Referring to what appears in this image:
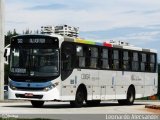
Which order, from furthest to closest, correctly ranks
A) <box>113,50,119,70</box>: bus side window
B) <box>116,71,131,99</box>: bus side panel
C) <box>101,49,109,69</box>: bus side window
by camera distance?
1. <box>116,71,131,99</box>: bus side panel
2. <box>113,50,119,70</box>: bus side window
3. <box>101,49,109,69</box>: bus side window

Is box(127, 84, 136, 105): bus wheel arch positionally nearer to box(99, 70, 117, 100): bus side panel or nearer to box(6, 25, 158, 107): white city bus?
box(6, 25, 158, 107): white city bus

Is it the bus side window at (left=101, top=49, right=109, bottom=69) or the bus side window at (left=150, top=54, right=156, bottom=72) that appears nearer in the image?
the bus side window at (left=101, top=49, right=109, bottom=69)

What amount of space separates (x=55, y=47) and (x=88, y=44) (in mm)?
2564

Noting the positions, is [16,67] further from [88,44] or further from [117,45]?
[117,45]

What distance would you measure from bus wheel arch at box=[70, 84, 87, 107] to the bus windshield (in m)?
2.00

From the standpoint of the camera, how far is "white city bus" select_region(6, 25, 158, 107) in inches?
1023

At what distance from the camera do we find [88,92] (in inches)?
1115

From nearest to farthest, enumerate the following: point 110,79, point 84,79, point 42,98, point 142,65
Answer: point 42,98, point 84,79, point 110,79, point 142,65

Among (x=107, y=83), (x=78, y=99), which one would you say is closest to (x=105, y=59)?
(x=107, y=83)

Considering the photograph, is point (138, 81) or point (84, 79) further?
point (138, 81)

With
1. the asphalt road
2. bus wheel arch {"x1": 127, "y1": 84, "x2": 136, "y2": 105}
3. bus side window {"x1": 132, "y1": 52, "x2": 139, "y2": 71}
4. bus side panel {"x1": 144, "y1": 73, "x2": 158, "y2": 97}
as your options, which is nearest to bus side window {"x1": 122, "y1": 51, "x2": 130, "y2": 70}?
bus side window {"x1": 132, "y1": 52, "x2": 139, "y2": 71}

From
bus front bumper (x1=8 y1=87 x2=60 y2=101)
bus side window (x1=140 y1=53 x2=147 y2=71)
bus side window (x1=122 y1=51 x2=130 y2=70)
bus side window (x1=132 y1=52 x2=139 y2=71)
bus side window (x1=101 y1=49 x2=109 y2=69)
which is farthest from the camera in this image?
bus side window (x1=140 y1=53 x2=147 y2=71)

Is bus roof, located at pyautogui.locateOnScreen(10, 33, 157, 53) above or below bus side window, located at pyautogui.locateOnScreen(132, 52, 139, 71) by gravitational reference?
above

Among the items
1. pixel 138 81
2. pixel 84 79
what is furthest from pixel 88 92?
pixel 138 81
